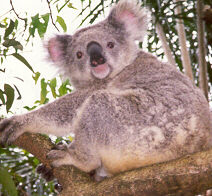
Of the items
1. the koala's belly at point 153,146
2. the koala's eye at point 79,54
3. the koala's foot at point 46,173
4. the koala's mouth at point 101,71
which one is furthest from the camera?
the koala's eye at point 79,54

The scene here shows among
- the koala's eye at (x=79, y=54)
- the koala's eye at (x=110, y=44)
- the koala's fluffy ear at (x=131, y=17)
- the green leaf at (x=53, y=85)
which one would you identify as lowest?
the green leaf at (x=53, y=85)

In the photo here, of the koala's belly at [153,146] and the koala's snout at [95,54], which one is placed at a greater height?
the koala's snout at [95,54]

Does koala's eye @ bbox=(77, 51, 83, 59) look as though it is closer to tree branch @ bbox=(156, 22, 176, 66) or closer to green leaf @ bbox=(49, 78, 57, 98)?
green leaf @ bbox=(49, 78, 57, 98)

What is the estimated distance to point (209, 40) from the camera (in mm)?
3777

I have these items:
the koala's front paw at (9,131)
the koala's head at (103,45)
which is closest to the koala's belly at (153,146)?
the koala's front paw at (9,131)

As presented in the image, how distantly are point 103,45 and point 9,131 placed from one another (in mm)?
1132

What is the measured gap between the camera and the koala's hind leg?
2088mm

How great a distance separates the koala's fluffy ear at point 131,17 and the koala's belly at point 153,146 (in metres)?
1.15

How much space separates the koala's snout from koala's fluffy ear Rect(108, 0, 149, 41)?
1.20ft

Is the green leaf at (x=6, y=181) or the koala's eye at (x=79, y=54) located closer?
the green leaf at (x=6, y=181)

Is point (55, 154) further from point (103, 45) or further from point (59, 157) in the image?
point (103, 45)

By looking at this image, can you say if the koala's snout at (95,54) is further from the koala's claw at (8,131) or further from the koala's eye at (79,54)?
the koala's claw at (8,131)

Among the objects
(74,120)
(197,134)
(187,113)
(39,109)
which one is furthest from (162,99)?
(39,109)

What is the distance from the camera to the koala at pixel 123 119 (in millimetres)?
2086
